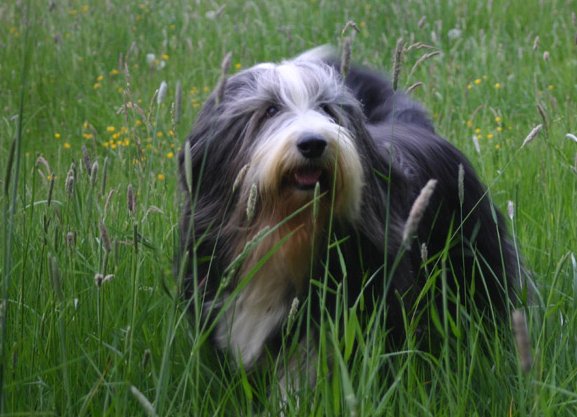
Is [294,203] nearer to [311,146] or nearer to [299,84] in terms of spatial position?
[311,146]

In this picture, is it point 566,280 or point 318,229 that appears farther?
point 566,280

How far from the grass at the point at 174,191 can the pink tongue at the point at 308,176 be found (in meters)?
0.41

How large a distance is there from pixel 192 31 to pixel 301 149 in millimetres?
5584

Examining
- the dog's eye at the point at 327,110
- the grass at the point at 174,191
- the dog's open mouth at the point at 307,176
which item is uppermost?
the dog's eye at the point at 327,110

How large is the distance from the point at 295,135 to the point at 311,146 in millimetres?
55

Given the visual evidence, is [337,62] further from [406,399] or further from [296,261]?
[406,399]

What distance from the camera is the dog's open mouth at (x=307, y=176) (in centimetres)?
301

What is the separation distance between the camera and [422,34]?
24.8ft

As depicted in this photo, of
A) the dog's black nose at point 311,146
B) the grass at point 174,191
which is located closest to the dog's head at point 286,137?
the dog's black nose at point 311,146

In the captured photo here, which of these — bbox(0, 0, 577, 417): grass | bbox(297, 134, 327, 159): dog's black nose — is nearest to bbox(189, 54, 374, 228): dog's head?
bbox(297, 134, 327, 159): dog's black nose

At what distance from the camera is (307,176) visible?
302 cm

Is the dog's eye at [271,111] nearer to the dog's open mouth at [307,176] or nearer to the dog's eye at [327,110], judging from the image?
the dog's eye at [327,110]

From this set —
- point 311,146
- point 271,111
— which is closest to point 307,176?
point 311,146

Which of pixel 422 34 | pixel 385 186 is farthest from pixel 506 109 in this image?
pixel 385 186
